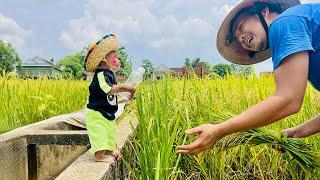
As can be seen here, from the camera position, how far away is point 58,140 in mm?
3729

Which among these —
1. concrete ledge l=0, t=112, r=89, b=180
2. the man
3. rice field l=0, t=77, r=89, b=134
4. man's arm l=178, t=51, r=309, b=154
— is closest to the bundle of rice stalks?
the man

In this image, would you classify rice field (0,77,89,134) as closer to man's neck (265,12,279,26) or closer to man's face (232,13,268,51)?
man's face (232,13,268,51)

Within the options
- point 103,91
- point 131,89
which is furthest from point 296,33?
point 103,91

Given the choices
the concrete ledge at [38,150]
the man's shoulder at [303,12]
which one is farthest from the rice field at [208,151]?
the man's shoulder at [303,12]

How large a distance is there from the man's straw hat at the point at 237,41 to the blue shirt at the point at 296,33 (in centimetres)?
19

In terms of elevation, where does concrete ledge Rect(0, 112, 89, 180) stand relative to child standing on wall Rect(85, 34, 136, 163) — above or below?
below

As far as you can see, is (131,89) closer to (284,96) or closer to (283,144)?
(283,144)

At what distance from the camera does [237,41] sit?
6.84 feet

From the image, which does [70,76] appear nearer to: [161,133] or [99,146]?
[99,146]

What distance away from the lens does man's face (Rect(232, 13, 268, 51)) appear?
184cm

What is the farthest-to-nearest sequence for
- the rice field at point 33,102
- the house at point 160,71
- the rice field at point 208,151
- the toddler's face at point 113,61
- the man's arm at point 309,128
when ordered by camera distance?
1. the rice field at point 33,102
2. the house at point 160,71
3. the toddler's face at point 113,61
4. the rice field at point 208,151
5. the man's arm at point 309,128

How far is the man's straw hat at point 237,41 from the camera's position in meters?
1.93

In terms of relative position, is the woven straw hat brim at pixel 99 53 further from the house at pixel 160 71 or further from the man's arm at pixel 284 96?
the man's arm at pixel 284 96

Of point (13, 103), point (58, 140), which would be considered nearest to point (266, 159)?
point (58, 140)
